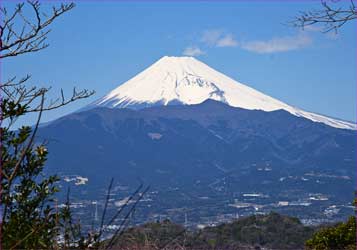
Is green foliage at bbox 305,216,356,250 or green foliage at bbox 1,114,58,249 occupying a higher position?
green foliage at bbox 1,114,58,249

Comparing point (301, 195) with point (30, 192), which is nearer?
point (30, 192)

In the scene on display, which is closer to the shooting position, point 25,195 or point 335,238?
point 25,195

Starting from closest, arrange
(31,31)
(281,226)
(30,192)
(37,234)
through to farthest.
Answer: (37,234) → (30,192) → (31,31) → (281,226)

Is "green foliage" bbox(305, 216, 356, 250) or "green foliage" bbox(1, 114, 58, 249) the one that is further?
"green foliage" bbox(305, 216, 356, 250)

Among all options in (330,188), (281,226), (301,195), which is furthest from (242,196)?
(281,226)

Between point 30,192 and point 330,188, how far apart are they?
18133 cm

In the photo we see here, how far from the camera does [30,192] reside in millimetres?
4578

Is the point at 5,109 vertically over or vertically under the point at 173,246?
over

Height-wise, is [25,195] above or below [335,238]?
above

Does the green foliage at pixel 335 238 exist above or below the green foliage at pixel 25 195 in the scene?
below

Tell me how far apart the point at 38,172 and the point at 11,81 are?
35.8 inches

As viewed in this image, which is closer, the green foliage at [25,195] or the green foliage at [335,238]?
the green foliage at [25,195]

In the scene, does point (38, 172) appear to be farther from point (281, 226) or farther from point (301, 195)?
point (301, 195)

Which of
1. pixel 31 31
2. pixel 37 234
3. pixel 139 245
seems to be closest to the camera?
pixel 37 234
